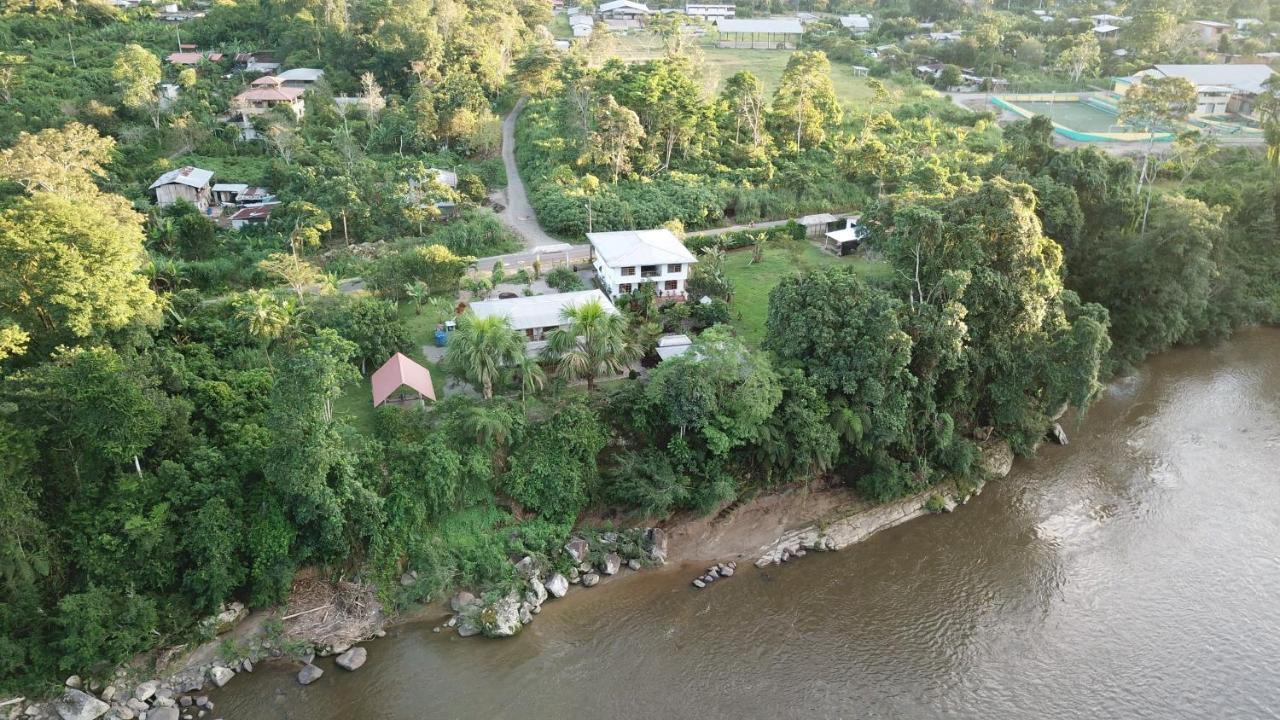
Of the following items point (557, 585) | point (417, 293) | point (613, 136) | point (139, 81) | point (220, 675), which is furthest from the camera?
point (139, 81)

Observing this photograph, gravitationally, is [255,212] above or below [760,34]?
below

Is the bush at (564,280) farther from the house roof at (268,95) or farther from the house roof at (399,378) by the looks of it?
the house roof at (268,95)

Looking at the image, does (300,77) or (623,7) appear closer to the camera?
(300,77)

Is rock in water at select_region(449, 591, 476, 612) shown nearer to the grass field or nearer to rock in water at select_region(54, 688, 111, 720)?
rock in water at select_region(54, 688, 111, 720)

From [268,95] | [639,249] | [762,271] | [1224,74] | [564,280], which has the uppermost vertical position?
[268,95]

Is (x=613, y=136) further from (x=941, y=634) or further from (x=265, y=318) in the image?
(x=941, y=634)

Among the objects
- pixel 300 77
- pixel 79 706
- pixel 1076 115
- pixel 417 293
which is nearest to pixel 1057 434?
pixel 417 293

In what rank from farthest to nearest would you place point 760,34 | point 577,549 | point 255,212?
1. point 760,34
2. point 255,212
3. point 577,549
